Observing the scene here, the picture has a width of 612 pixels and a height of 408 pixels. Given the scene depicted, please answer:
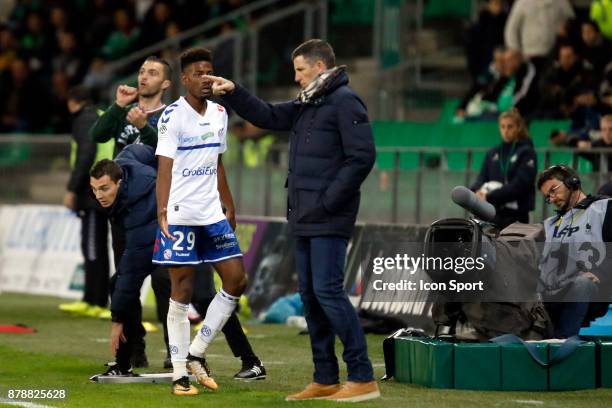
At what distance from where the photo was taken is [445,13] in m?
23.3

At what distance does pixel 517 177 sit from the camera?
1471 centimetres

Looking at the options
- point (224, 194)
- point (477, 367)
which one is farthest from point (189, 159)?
point (477, 367)

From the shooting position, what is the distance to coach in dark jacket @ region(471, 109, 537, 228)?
48.2ft

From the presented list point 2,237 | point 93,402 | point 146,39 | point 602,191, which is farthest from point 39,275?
point 93,402

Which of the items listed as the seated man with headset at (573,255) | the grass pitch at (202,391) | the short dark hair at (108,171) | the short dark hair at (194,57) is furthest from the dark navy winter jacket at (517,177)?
the short dark hair at (194,57)

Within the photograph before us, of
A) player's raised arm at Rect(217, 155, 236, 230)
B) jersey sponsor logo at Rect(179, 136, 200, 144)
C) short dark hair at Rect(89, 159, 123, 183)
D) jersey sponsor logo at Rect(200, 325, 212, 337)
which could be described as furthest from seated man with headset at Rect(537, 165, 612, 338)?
short dark hair at Rect(89, 159, 123, 183)

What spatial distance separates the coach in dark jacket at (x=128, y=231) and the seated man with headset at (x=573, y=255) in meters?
2.80

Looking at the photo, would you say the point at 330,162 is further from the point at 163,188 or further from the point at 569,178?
the point at 569,178

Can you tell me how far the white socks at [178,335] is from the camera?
10.1m

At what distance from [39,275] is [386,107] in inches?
225

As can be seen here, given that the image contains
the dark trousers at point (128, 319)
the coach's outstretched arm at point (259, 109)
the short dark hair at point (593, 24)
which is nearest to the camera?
the coach's outstretched arm at point (259, 109)

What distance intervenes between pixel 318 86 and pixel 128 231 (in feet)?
6.97

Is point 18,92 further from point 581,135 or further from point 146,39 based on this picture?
point 581,135

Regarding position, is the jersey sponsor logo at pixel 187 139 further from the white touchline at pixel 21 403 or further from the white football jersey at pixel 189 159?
the white touchline at pixel 21 403
